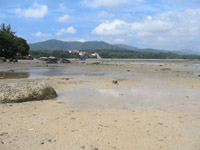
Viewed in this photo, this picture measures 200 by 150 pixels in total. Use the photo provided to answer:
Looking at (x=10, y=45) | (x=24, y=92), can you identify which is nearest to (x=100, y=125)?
(x=24, y=92)

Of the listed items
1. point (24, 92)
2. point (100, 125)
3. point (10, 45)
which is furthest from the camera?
point (10, 45)

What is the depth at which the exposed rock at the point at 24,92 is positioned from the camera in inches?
392

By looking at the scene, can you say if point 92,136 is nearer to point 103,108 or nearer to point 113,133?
point 113,133

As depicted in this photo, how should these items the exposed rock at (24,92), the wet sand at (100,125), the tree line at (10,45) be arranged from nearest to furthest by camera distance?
the wet sand at (100,125)
the exposed rock at (24,92)
the tree line at (10,45)

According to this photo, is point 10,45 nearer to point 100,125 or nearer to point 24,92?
point 24,92

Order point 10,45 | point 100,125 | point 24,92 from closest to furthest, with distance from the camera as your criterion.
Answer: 1. point 100,125
2. point 24,92
3. point 10,45

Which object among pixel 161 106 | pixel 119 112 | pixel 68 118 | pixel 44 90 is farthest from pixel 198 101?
pixel 44 90

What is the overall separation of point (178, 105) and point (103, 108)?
377cm

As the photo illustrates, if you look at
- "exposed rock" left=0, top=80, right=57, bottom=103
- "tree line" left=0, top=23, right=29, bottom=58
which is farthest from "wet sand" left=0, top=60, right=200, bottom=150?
"tree line" left=0, top=23, right=29, bottom=58

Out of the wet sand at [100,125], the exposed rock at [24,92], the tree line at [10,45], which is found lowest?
the wet sand at [100,125]

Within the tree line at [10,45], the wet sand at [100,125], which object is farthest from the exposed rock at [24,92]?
the tree line at [10,45]

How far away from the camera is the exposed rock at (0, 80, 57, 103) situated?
9.97 metres

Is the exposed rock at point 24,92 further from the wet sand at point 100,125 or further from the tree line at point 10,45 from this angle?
the tree line at point 10,45

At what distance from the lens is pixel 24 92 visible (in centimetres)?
1036
